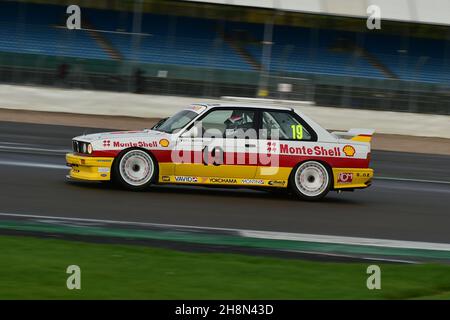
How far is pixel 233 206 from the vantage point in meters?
12.4

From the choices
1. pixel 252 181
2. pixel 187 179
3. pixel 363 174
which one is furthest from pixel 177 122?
pixel 363 174

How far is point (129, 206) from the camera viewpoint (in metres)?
11.7

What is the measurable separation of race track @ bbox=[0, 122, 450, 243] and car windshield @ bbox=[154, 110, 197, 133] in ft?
2.98

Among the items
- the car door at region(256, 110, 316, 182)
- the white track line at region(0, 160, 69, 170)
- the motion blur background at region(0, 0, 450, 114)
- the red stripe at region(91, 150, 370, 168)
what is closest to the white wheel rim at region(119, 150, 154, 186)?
the red stripe at region(91, 150, 370, 168)

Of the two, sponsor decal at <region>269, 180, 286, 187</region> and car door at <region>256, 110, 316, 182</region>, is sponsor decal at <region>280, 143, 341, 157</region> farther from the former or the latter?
sponsor decal at <region>269, 180, 286, 187</region>

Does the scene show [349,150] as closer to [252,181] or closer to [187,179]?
[252,181]

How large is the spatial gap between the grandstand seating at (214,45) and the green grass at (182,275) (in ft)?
74.1

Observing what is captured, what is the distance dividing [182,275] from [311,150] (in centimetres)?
563

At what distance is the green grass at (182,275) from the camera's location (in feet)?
23.9

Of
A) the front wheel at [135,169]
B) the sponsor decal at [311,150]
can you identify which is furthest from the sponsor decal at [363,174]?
the front wheel at [135,169]

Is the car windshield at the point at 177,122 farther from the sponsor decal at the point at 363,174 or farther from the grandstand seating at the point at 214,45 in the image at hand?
the grandstand seating at the point at 214,45

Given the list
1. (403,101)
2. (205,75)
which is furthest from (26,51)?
(403,101)

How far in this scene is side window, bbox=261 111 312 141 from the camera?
13.2 meters
